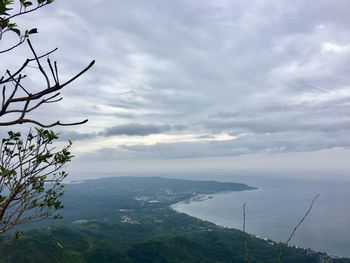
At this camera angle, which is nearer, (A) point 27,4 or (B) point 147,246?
(A) point 27,4

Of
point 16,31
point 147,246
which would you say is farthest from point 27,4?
point 147,246

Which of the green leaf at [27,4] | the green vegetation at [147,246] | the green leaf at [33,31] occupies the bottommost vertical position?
the green vegetation at [147,246]

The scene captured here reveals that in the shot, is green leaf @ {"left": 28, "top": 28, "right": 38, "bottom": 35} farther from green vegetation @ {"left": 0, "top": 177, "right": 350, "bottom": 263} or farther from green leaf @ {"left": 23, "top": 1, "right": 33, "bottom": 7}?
green vegetation @ {"left": 0, "top": 177, "right": 350, "bottom": 263}

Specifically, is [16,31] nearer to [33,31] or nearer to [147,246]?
[33,31]

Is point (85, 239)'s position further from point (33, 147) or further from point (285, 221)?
point (33, 147)

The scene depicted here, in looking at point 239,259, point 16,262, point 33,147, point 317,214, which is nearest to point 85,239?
point 16,262

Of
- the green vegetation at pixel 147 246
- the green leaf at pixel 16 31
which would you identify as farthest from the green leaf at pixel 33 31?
the green vegetation at pixel 147 246

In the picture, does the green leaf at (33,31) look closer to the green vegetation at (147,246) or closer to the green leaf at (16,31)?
the green leaf at (16,31)

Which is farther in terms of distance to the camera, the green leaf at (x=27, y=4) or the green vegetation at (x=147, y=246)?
the green vegetation at (x=147, y=246)

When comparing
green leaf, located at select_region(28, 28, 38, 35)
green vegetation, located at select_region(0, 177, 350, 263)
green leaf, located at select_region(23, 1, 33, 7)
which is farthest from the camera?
green vegetation, located at select_region(0, 177, 350, 263)

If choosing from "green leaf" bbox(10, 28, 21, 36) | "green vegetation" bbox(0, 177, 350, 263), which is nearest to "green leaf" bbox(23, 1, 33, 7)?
"green leaf" bbox(10, 28, 21, 36)

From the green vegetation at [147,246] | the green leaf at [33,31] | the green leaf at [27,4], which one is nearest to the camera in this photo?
the green leaf at [33,31]

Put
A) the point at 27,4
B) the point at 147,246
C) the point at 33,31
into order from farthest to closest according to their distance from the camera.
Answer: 1. the point at 147,246
2. the point at 27,4
3. the point at 33,31
